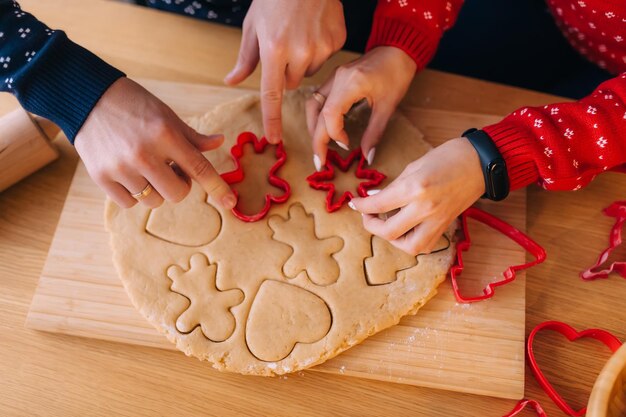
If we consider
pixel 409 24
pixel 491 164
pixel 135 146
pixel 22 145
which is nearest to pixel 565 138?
pixel 491 164

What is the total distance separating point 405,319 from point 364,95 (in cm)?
41

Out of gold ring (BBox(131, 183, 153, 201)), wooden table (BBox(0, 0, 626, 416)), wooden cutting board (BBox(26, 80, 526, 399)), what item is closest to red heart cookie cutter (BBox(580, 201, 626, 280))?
wooden table (BBox(0, 0, 626, 416))

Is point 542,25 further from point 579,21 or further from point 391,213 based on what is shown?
point 391,213

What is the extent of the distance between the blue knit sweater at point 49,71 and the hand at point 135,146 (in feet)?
0.07

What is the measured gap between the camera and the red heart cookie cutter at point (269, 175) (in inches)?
41.9

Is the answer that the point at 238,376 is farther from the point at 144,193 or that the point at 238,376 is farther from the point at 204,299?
the point at 144,193

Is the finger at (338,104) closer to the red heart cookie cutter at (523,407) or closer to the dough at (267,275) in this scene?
the dough at (267,275)

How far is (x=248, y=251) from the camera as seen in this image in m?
1.04

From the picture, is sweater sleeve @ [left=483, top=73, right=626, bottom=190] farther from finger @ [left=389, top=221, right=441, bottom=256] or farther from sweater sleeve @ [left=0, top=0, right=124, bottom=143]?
sweater sleeve @ [left=0, top=0, right=124, bottom=143]

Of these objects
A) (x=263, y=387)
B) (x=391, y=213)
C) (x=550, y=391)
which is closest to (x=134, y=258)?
(x=263, y=387)

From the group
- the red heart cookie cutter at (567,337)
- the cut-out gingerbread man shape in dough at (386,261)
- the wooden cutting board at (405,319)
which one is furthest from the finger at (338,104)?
the red heart cookie cutter at (567,337)

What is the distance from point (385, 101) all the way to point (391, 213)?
21 centimetres

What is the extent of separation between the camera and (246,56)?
108 centimetres

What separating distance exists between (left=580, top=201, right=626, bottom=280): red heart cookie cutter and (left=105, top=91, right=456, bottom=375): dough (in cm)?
27
